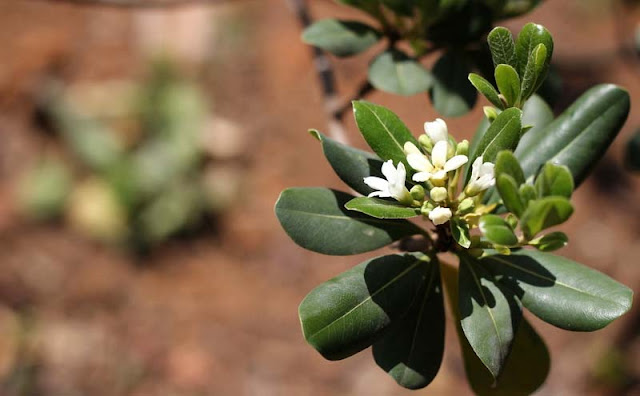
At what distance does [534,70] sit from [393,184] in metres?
0.25

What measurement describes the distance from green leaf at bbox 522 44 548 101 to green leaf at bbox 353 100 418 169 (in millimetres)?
191

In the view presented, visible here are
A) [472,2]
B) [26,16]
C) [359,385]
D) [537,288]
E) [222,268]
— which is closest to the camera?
[537,288]

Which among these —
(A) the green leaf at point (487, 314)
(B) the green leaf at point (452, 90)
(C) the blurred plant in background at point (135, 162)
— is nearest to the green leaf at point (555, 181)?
(A) the green leaf at point (487, 314)

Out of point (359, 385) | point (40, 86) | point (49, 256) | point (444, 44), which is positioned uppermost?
point (444, 44)

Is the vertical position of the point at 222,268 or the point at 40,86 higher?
the point at 40,86

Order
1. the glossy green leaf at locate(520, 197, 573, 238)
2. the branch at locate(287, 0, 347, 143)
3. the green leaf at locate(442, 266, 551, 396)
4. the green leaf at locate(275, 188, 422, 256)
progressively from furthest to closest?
1. the branch at locate(287, 0, 347, 143)
2. the green leaf at locate(442, 266, 551, 396)
3. the green leaf at locate(275, 188, 422, 256)
4. the glossy green leaf at locate(520, 197, 573, 238)

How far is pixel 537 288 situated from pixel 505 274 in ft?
0.19

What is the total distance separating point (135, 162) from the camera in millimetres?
3979

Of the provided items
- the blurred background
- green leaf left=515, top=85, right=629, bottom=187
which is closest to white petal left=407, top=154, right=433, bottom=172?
green leaf left=515, top=85, right=629, bottom=187

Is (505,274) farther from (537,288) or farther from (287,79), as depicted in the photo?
(287,79)

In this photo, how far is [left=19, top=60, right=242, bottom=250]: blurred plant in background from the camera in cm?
382

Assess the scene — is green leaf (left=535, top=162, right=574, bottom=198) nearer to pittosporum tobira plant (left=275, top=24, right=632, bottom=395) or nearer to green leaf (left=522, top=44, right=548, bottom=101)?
pittosporum tobira plant (left=275, top=24, right=632, bottom=395)

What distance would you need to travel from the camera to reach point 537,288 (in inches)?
40.4

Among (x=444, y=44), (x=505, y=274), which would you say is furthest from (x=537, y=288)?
(x=444, y=44)
